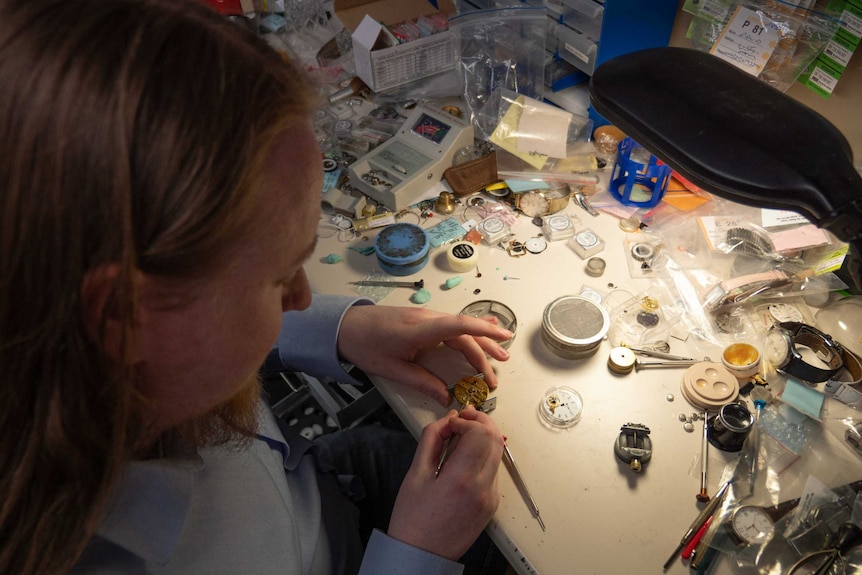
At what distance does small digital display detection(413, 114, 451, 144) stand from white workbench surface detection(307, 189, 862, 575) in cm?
30

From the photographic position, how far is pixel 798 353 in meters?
0.90

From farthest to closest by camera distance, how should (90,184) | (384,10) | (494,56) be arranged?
(384,10) → (494,56) → (90,184)

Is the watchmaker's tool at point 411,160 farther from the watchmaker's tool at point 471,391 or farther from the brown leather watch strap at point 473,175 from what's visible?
the watchmaker's tool at point 471,391

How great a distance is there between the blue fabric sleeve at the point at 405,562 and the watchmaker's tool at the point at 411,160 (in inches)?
26.9

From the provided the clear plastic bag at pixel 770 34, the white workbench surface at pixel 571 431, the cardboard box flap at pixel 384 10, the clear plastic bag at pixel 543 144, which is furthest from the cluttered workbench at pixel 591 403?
the cardboard box flap at pixel 384 10

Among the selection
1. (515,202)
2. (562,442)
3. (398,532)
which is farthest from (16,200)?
(515,202)

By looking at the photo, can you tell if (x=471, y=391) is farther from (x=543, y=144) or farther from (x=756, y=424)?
(x=543, y=144)

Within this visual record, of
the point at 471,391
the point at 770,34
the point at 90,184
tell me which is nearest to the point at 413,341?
the point at 471,391

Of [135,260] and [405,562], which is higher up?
[135,260]

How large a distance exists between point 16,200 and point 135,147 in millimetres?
92

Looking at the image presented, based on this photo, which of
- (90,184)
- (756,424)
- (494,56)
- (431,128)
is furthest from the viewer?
(494,56)

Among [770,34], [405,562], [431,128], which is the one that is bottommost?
[405,562]

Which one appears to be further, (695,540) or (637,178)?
(637,178)

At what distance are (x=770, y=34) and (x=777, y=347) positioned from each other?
55 cm
